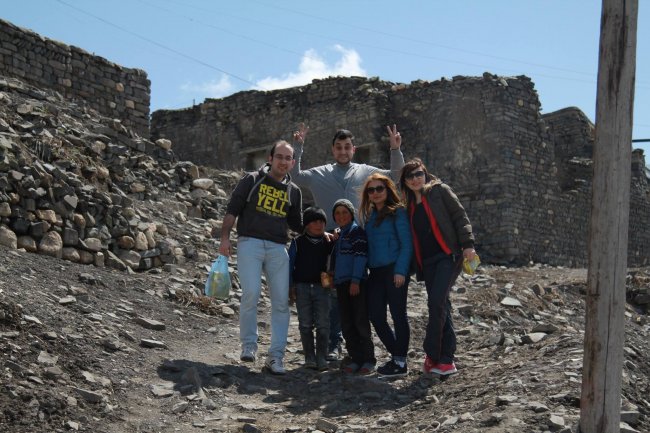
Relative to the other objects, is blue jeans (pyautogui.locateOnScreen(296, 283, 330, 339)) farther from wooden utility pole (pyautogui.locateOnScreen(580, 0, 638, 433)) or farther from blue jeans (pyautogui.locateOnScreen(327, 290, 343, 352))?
wooden utility pole (pyautogui.locateOnScreen(580, 0, 638, 433))

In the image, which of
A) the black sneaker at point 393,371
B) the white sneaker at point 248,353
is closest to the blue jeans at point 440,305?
the black sneaker at point 393,371

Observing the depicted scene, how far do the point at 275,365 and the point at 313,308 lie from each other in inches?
23.3

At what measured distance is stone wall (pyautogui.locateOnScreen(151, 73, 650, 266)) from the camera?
16500mm

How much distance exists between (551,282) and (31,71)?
8737 millimetres

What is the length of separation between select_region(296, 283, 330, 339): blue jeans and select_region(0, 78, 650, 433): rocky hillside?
1.17 feet

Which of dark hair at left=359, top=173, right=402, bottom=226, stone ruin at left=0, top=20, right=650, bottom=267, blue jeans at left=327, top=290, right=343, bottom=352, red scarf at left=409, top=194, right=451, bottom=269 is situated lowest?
blue jeans at left=327, top=290, right=343, bottom=352

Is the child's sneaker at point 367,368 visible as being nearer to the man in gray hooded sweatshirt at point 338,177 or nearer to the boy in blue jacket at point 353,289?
the boy in blue jacket at point 353,289

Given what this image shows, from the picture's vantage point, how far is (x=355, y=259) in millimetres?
6461

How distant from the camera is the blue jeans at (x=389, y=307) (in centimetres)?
635

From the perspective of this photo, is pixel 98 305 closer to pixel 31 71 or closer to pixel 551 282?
pixel 31 71

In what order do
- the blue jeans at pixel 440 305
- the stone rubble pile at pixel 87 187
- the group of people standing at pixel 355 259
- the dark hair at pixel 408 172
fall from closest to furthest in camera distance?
the blue jeans at pixel 440 305
the group of people standing at pixel 355 259
the dark hair at pixel 408 172
the stone rubble pile at pixel 87 187

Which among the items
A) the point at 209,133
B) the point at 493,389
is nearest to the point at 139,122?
the point at 209,133

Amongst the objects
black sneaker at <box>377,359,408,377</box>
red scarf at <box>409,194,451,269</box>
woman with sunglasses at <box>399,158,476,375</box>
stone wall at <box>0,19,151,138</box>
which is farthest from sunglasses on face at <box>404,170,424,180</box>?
stone wall at <box>0,19,151,138</box>

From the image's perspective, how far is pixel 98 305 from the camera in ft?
23.2
